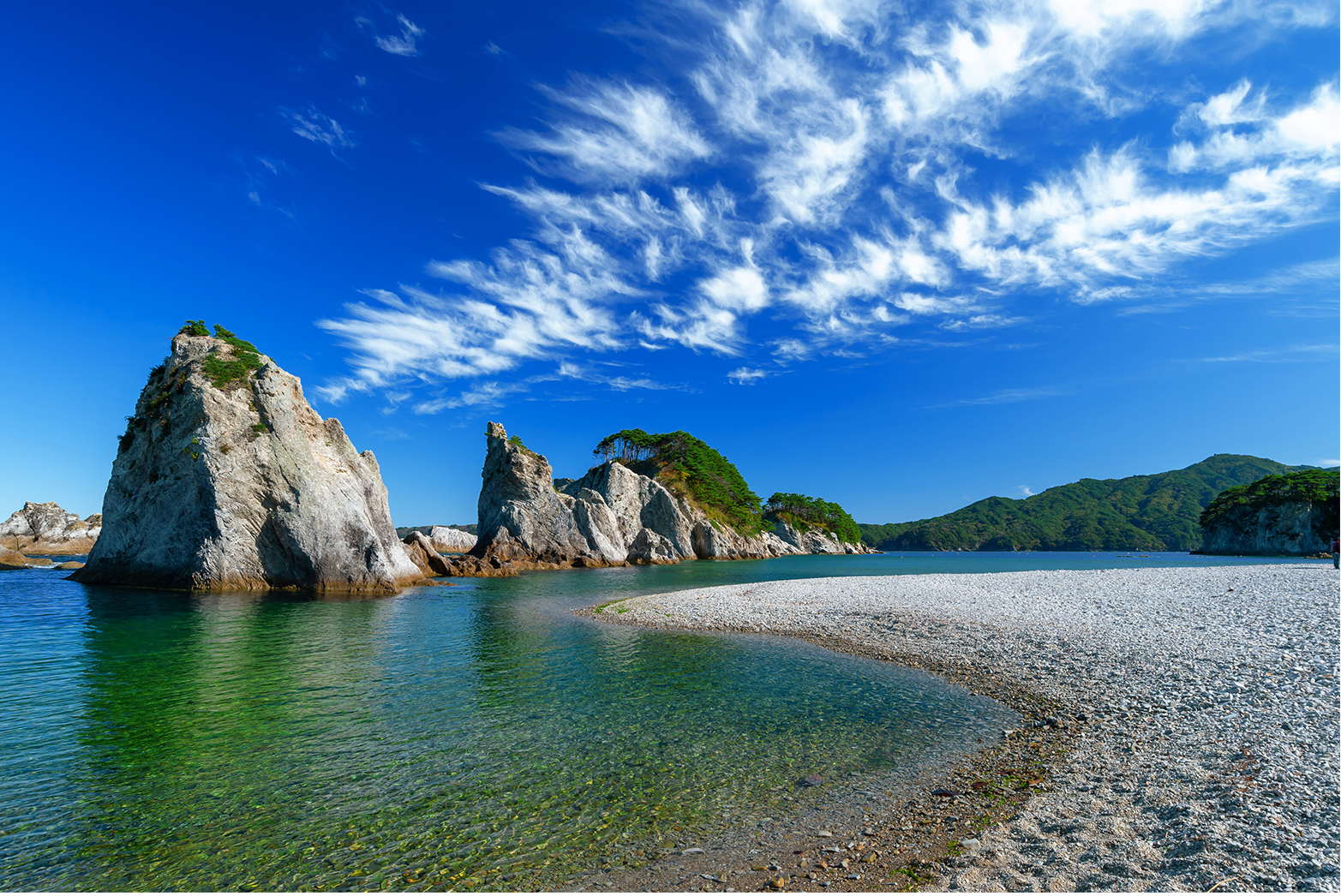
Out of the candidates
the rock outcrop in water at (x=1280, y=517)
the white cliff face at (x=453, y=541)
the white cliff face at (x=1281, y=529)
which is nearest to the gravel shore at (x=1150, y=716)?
the white cliff face at (x=453, y=541)

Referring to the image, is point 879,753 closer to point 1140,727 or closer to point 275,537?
point 1140,727

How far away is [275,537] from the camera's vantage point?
37875 millimetres

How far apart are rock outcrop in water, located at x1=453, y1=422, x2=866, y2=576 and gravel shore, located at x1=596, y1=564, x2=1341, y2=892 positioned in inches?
1784

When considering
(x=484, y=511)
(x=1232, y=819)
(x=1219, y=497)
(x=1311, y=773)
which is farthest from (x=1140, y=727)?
(x=1219, y=497)

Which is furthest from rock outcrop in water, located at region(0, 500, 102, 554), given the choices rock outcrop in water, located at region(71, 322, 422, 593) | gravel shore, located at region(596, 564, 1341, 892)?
gravel shore, located at region(596, 564, 1341, 892)

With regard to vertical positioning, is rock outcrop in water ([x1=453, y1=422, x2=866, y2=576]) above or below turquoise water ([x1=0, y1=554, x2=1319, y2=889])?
above

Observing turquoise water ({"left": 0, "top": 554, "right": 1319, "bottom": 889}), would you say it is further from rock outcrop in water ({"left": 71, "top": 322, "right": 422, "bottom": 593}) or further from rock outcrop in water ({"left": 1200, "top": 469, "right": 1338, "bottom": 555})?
rock outcrop in water ({"left": 1200, "top": 469, "right": 1338, "bottom": 555})

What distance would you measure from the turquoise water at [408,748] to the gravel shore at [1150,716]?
2.29m

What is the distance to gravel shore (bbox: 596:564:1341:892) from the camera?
629 cm

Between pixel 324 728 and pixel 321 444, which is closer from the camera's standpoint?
pixel 324 728

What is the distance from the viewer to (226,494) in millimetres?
35812

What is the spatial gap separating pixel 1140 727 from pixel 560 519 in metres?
67.6

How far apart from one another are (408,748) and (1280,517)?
150 m

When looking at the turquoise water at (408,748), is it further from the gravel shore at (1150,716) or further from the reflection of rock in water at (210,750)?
the gravel shore at (1150,716)
